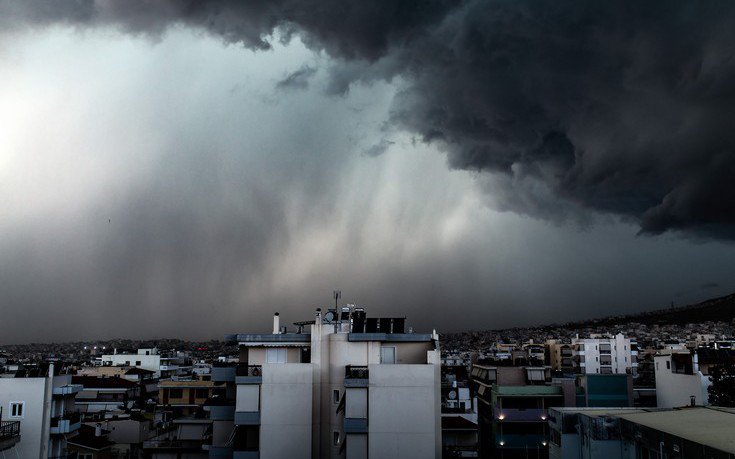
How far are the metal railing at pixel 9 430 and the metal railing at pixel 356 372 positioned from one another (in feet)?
62.6

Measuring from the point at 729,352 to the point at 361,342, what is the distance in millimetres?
52635

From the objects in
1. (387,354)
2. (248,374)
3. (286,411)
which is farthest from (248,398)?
(387,354)

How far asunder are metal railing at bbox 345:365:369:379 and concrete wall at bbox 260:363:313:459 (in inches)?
84.7

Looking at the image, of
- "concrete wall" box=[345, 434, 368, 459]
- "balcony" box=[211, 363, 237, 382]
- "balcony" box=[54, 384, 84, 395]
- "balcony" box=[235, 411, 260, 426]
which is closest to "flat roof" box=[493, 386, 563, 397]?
"concrete wall" box=[345, 434, 368, 459]

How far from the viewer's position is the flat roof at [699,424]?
2309 cm

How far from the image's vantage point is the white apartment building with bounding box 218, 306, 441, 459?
116ft

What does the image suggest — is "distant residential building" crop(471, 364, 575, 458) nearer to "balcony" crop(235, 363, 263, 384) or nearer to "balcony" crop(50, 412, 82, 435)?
"balcony" crop(235, 363, 263, 384)

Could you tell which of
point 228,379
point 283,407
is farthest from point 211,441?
point 283,407

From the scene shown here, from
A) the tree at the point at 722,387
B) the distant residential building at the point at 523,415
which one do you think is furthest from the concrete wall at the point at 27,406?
the tree at the point at 722,387

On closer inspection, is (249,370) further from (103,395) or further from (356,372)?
(103,395)

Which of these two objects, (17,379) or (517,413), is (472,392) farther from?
(17,379)

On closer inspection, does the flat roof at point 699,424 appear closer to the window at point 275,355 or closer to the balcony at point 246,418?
the balcony at point 246,418

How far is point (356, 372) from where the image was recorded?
37.2 metres

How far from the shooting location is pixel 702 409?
34.0m
